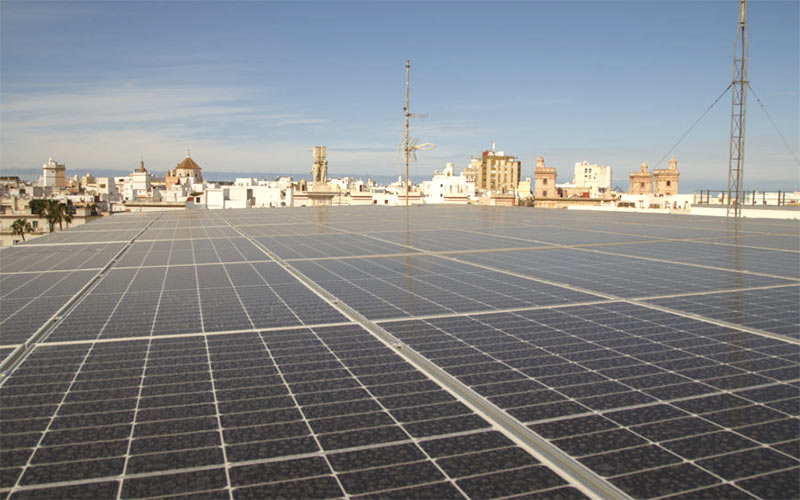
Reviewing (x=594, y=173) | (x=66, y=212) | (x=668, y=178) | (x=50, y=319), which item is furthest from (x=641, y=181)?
(x=594, y=173)

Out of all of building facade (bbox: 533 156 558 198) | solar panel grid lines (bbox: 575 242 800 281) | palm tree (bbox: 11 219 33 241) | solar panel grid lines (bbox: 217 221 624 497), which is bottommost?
palm tree (bbox: 11 219 33 241)

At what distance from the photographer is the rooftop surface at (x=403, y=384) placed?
3.23 metres

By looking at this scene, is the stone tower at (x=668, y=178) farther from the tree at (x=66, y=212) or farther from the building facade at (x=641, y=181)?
the tree at (x=66, y=212)

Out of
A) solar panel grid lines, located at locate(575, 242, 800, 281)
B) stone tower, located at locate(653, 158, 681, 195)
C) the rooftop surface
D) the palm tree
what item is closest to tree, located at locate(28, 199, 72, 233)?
the palm tree

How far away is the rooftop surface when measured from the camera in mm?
3230

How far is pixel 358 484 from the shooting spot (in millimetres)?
3137

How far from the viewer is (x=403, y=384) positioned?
4.68 metres

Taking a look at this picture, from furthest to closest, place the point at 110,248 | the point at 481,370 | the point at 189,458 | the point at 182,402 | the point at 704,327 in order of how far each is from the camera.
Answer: the point at 110,248 → the point at 704,327 → the point at 481,370 → the point at 182,402 → the point at 189,458

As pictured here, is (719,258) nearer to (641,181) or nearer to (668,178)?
(668,178)

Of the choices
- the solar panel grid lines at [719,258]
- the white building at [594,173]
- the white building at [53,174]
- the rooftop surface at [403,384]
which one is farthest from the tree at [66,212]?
the white building at [594,173]

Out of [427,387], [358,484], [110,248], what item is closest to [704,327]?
[427,387]

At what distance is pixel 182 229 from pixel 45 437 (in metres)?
18.5

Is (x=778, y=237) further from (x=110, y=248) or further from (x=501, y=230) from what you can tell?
(x=110, y=248)

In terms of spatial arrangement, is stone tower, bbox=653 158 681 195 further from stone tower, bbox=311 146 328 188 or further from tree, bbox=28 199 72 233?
tree, bbox=28 199 72 233
